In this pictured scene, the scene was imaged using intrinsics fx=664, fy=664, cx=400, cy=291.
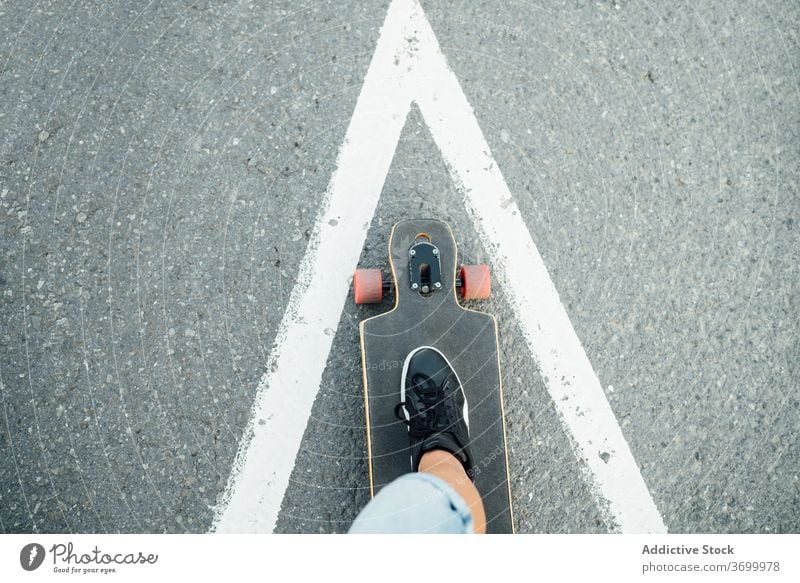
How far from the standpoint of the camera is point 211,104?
3.21 meters

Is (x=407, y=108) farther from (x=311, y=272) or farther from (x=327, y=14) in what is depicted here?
(x=311, y=272)

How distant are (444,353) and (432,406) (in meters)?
0.25

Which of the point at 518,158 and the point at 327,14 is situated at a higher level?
the point at 327,14

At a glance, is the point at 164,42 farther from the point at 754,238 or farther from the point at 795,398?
the point at 795,398

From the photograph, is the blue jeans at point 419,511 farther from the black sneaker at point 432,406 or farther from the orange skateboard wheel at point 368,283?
the orange skateboard wheel at point 368,283

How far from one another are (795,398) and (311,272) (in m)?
2.48

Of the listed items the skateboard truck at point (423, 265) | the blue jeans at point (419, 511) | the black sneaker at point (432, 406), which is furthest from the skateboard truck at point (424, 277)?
the blue jeans at point (419, 511)

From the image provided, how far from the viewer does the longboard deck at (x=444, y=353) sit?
9.70 feet

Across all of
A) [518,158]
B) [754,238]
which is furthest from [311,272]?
[754,238]

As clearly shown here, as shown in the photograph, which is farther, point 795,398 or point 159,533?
point 795,398

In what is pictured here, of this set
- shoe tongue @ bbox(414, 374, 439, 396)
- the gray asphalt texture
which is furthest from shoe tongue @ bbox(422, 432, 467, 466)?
the gray asphalt texture

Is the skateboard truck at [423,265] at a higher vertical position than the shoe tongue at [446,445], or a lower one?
higher

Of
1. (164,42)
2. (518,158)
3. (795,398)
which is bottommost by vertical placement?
(795,398)

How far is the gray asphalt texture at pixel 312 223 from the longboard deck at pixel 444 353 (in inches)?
5.8
